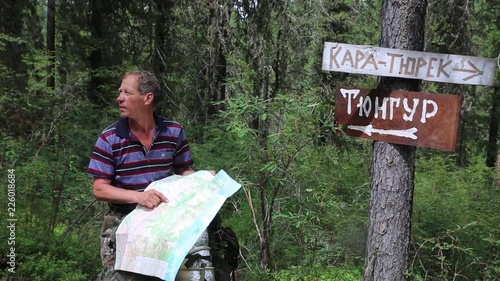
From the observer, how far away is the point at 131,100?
2410 millimetres

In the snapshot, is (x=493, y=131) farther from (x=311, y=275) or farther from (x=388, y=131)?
(x=388, y=131)

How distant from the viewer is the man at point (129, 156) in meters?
2.31

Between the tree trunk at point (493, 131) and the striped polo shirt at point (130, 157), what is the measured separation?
14.2m

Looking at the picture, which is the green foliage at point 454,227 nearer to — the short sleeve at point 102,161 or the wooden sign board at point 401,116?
the wooden sign board at point 401,116

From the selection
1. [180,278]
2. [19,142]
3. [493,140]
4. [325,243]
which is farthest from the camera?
[493,140]

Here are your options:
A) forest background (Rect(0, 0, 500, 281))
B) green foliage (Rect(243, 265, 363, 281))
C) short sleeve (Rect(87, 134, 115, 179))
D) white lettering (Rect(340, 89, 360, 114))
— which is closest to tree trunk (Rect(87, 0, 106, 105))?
forest background (Rect(0, 0, 500, 281))

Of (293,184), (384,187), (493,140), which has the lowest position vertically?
(493,140)

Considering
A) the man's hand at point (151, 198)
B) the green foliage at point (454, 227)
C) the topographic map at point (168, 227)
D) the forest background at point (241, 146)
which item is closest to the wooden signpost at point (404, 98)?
the forest background at point (241, 146)

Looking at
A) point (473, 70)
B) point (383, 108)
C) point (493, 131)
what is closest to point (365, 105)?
point (383, 108)

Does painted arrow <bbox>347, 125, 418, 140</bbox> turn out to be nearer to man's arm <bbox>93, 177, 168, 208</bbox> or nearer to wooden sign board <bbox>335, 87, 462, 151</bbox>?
wooden sign board <bbox>335, 87, 462, 151</bbox>

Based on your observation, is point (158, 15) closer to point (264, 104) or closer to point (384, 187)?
point (264, 104)

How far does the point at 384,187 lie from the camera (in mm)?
2865

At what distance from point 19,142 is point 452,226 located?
524 cm

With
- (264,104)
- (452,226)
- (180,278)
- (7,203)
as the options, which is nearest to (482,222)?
(452,226)
